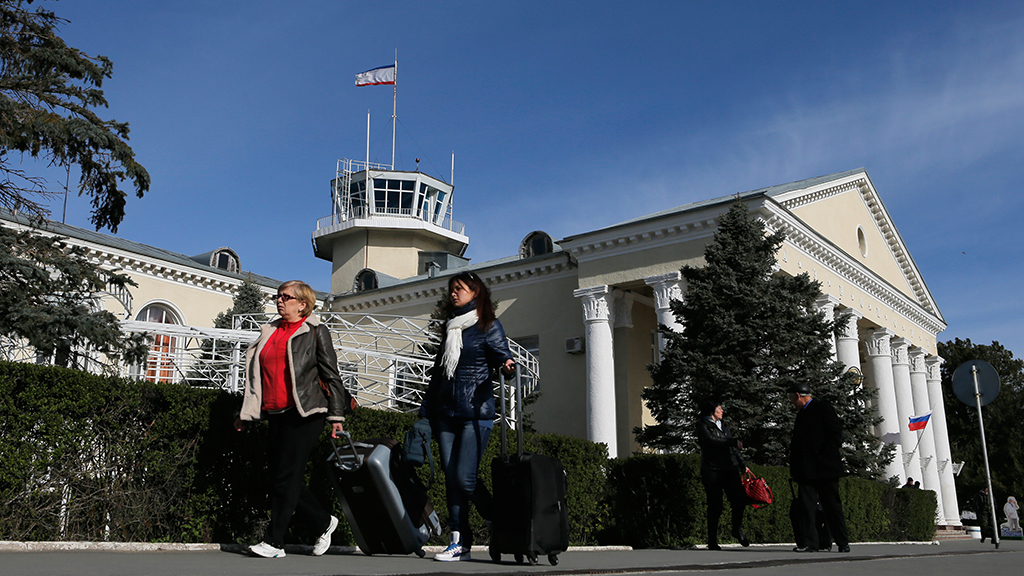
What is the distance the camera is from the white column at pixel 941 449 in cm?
3109

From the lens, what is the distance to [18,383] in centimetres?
554

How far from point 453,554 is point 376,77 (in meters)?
41.3

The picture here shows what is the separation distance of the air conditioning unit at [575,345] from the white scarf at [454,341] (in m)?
20.7

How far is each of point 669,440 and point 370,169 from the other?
27.4 metres

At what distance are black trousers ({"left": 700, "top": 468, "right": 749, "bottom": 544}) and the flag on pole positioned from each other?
125 ft

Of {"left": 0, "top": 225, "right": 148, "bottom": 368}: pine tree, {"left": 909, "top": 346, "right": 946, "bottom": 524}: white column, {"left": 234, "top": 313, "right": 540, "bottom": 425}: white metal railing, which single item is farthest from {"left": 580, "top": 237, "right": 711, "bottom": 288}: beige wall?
{"left": 0, "top": 225, "right": 148, "bottom": 368}: pine tree

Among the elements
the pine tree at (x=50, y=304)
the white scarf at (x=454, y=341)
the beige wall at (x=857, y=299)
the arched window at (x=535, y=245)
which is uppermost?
the arched window at (x=535, y=245)

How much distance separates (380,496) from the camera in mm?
5168

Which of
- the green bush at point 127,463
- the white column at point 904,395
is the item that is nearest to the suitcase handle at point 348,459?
the green bush at point 127,463

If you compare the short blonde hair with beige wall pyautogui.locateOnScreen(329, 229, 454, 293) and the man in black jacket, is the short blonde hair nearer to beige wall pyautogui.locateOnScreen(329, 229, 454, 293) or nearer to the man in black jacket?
the man in black jacket

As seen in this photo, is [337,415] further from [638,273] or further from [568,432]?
A: [568,432]

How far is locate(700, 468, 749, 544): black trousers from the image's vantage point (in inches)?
323

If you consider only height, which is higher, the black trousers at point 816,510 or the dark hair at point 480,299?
the dark hair at point 480,299

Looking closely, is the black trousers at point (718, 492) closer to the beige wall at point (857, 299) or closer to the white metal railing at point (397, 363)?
the white metal railing at point (397, 363)
